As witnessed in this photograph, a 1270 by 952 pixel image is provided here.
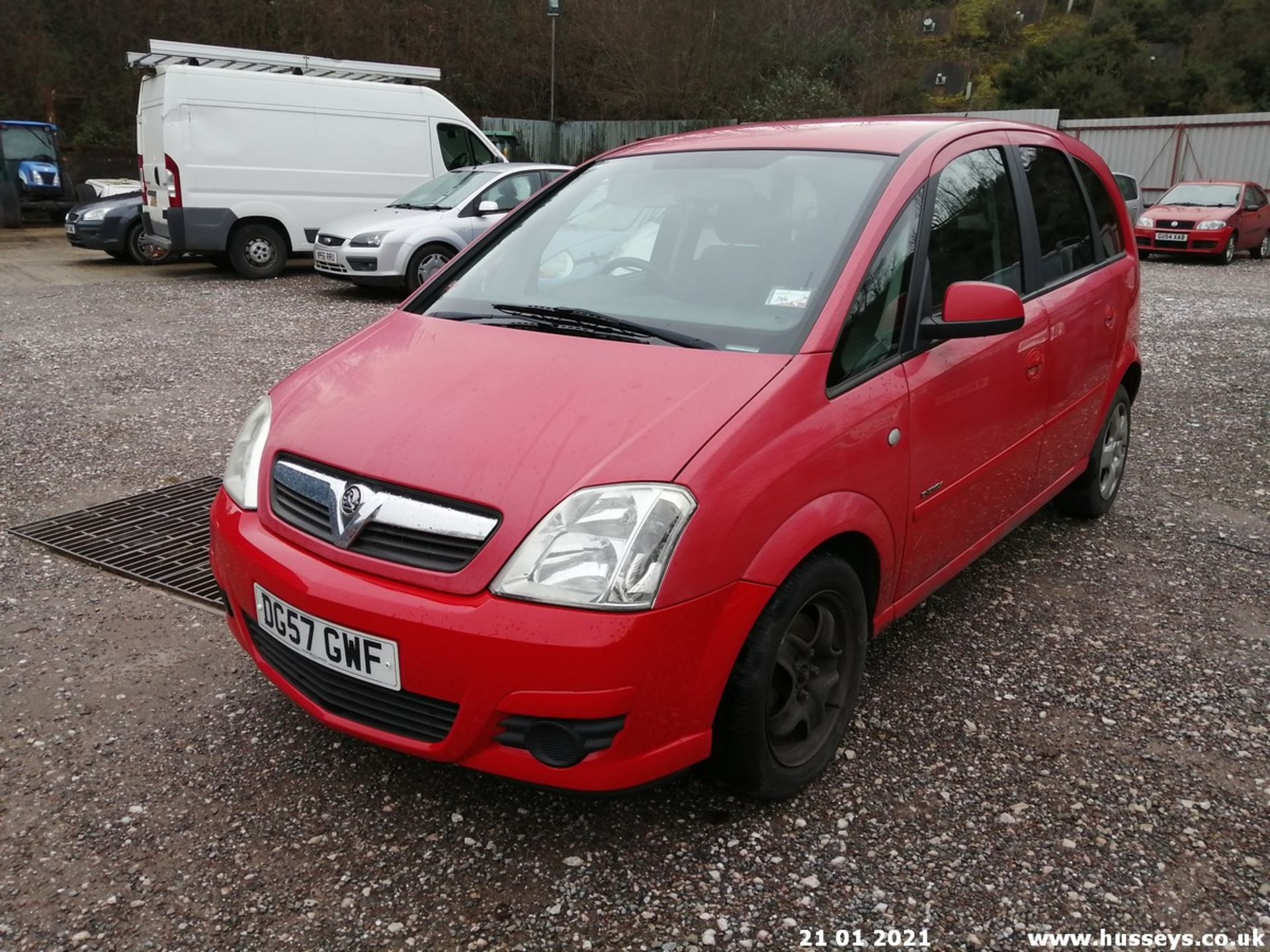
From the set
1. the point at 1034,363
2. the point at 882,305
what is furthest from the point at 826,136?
the point at 1034,363

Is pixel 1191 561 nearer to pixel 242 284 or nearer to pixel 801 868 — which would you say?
pixel 801 868

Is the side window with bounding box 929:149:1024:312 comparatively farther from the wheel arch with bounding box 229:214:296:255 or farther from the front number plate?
the wheel arch with bounding box 229:214:296:255

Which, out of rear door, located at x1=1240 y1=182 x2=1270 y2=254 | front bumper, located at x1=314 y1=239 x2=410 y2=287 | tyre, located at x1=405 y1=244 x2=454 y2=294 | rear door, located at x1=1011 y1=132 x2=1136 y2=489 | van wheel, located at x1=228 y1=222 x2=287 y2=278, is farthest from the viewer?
rear door, located at x1=1240 y1=182 x2=1270 y2=254

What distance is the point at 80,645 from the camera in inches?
135

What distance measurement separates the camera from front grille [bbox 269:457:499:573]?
2215mm

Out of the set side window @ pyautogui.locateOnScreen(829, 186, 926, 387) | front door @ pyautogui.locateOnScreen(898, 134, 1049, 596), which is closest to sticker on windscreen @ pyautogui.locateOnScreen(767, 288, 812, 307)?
side window @ pyautogui.locateOnScreen(829, 186, 926, 387)

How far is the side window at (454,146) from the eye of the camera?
13.7m

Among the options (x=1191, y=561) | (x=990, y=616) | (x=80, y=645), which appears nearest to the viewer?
(x=80, y=645)

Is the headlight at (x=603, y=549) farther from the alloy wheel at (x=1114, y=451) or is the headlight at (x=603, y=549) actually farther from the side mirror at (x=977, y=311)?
the alloy wheel at (x=1114, y=451)

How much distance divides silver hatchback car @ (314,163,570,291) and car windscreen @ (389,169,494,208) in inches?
0.5

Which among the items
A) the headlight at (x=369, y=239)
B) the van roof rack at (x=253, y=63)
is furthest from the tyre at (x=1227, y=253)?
the headlight at (x=369, y=239)

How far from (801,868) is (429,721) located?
3.14 feet

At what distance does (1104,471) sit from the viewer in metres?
4.60

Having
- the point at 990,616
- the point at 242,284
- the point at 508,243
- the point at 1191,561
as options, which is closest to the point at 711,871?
the point at 990,616
